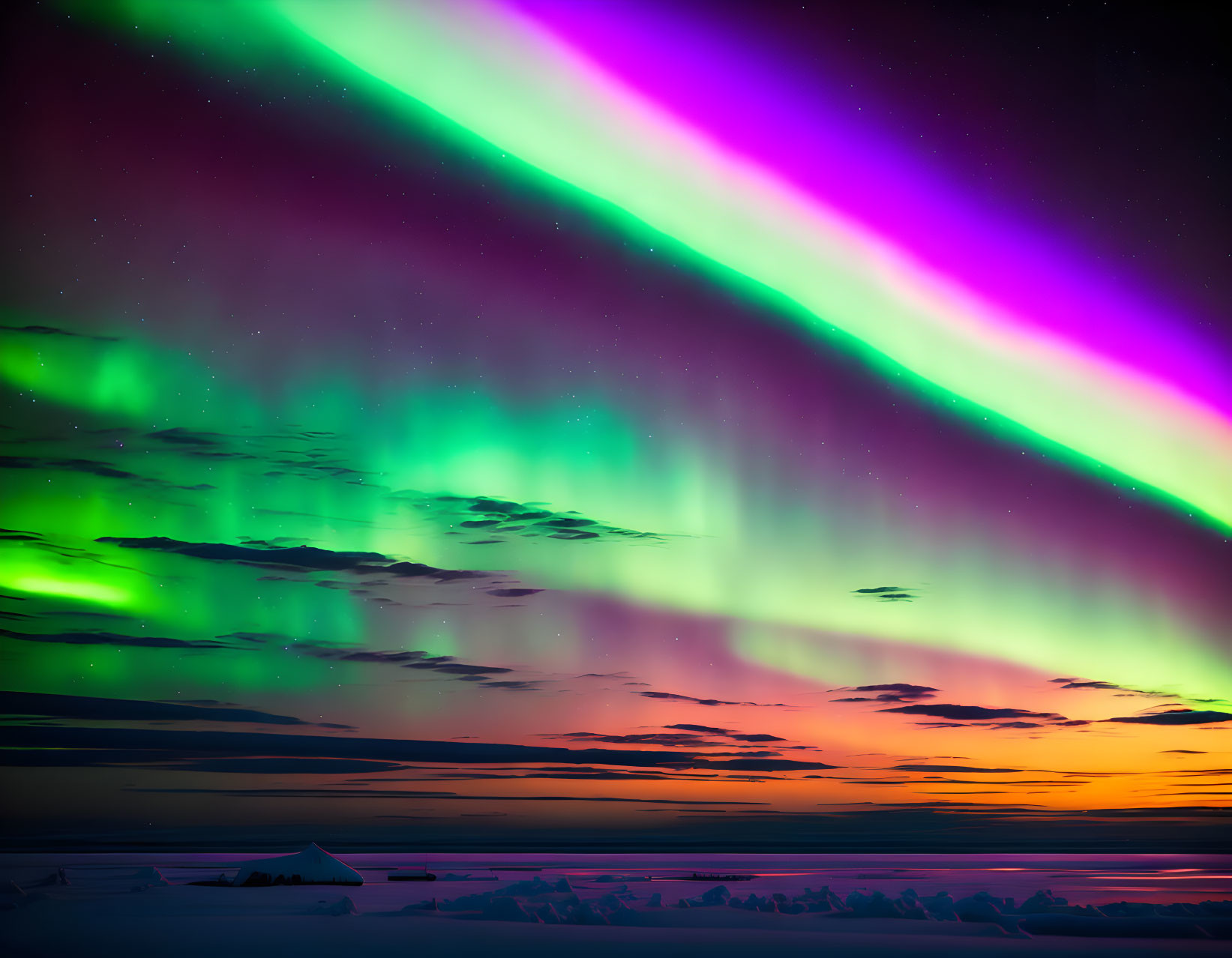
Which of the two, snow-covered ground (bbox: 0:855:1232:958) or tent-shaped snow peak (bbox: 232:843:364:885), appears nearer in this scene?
snow-covered ground (bbox: 0:855:1232:958)

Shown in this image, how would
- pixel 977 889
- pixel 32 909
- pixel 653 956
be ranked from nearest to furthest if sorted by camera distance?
pixel 653 956, pixel 32 909, pixel 977 889

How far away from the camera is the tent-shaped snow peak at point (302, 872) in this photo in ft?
157

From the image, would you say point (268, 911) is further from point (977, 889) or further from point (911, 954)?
point (977, 889)

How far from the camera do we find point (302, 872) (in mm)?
48188

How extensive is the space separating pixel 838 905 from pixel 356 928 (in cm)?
1948

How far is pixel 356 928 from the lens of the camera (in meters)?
30.2

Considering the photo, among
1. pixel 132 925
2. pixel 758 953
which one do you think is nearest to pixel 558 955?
pixel 758 953

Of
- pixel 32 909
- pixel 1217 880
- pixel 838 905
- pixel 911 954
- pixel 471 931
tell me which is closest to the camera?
pixel 911 954

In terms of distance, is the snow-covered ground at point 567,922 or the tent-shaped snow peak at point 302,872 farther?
the tent-shaped snow peak at point 302,872

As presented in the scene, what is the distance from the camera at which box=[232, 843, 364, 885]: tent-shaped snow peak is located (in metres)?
47.8

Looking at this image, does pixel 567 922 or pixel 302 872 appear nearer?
pixel 567 922

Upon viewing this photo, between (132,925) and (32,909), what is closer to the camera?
(132,925)

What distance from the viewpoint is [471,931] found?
30.7 meters

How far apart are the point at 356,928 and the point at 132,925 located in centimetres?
686
